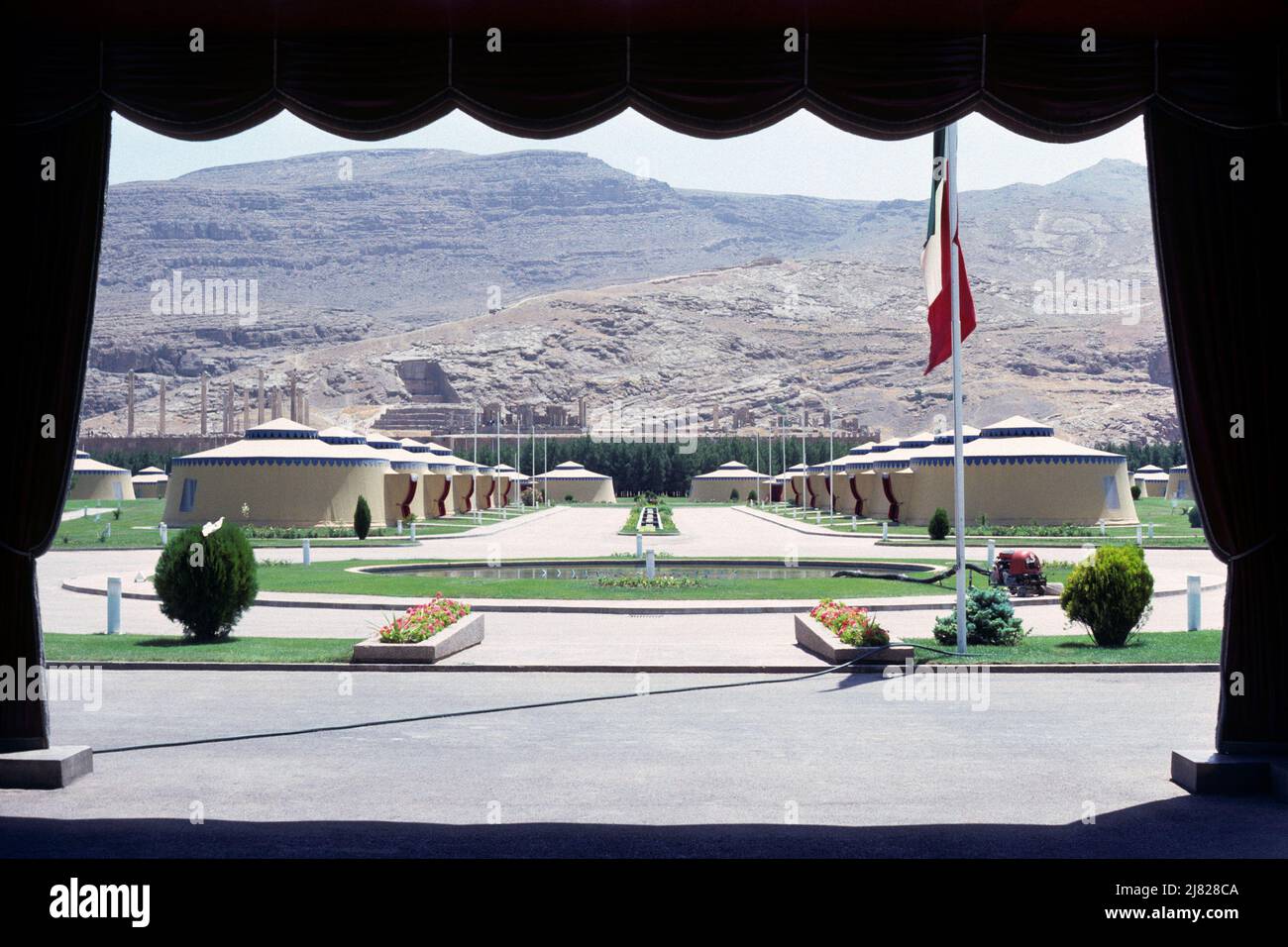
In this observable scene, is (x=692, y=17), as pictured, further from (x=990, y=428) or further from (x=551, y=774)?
(x=990, y=428)

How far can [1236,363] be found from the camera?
756 centimetres

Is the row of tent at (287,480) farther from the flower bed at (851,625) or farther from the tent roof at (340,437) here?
the flower bed at (851,625)

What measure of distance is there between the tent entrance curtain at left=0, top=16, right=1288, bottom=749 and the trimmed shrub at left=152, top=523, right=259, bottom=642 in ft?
27.2

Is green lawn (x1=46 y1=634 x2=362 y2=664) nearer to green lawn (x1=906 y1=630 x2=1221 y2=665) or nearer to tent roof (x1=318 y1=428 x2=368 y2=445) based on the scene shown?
green lawn (x1=906 y1=630 x2=1221 y2=665)

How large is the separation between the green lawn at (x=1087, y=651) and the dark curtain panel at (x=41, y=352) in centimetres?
956

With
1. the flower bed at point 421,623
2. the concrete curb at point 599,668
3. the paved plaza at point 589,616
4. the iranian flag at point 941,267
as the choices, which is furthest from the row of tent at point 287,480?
the iranian flag at point 941,267

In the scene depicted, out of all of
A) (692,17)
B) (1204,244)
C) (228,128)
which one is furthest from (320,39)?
(1204,244)

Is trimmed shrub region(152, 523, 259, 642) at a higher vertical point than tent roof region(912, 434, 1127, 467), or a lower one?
lower

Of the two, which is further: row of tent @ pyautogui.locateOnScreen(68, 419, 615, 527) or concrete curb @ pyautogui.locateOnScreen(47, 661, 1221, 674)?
row of tent @ pyautogui.locateOnScreen(68, 419, 615, 527)

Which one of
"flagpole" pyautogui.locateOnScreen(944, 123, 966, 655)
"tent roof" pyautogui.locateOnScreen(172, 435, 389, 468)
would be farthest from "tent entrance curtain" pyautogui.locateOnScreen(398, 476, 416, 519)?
"flagpole" pyautogui.locateOnScreen(944, 123, 966, 655)

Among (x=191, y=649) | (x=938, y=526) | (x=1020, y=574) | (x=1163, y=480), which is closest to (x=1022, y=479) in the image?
(x=938, y=526)

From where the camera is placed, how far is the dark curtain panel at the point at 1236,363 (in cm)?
754

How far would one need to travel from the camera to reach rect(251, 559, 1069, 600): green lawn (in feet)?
71.7

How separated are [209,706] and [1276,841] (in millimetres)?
8883
